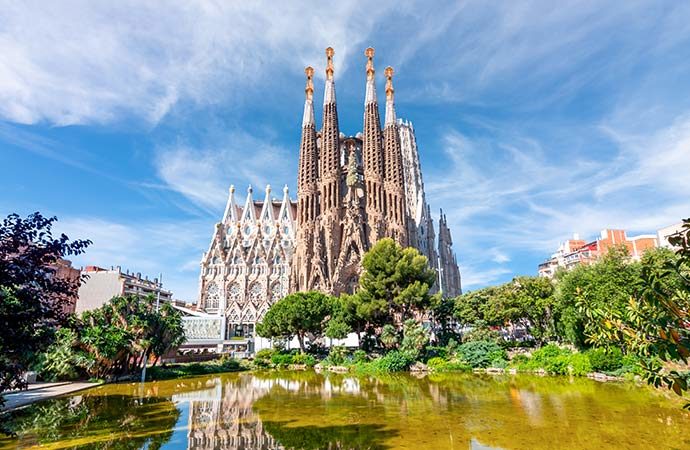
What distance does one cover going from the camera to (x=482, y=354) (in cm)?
2378

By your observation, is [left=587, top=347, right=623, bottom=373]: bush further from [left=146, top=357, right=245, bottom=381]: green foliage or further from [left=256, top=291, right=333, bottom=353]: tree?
[left=146, top=357, right=245, bottom=381]: green foliage

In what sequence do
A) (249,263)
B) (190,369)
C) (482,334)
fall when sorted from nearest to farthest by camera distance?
(190,369)
(482,334)
(249,263)

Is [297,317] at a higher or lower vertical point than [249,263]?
lower

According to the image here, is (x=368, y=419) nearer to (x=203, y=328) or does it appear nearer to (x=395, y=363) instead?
(x=395, y=363)

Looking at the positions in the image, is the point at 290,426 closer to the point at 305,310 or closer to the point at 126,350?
the point at 126,350

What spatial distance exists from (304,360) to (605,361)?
60.2 ft

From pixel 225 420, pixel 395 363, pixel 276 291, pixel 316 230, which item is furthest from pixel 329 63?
pixel 225 420

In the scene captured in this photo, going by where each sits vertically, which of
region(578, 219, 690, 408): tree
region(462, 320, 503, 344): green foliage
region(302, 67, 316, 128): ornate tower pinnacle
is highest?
region(302, 67, 316, 128): ornate tower pinnacle

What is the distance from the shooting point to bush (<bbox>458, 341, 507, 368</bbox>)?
76.2ft

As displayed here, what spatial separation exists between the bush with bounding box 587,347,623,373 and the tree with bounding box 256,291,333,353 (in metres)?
18.6

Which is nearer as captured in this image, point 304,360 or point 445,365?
point 445,365

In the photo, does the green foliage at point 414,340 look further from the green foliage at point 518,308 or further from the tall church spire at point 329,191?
the tall church spire at point 329,191

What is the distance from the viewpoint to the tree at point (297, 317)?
30.4 meters

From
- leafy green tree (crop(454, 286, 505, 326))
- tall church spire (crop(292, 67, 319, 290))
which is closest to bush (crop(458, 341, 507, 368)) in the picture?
leafy green tree (crop(454, 286, 505, 326))
